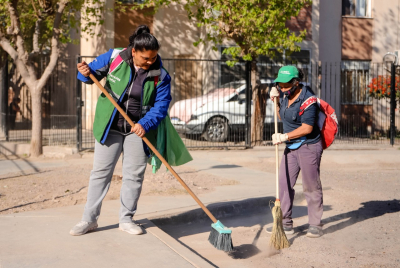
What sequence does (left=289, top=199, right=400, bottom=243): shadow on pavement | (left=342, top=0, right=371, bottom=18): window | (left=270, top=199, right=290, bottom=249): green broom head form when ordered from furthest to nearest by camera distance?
(left=342, top=0, right=371, bottom=18): window
(left=289, top=199, right=400, bottom=243): shadow on pavement
(left=270, top=199, right=290, bottom=249): green broom head

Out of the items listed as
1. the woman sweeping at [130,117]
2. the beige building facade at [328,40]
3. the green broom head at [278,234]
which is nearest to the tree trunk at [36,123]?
the beige building facade at [328,40]

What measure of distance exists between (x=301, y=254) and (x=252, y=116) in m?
9.65

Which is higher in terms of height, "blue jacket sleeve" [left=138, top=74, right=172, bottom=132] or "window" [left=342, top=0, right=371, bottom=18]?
"window" [left=342, top=0, right=371, bottom=18]

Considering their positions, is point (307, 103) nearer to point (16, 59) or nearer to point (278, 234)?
point (278, 234)

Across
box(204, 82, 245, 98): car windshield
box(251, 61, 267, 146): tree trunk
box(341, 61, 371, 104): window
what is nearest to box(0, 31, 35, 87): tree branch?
box(204, 82, 245, 98): car windshield

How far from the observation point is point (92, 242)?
15.6ft

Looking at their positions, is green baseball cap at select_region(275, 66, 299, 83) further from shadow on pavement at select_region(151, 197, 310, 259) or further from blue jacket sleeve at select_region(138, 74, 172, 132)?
shadow on pavement at select_region(151, 197, 310, 259)

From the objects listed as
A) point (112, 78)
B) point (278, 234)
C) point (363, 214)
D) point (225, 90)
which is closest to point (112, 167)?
point (112, 78)

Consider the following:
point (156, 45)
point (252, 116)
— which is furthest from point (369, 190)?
point (252, 116)

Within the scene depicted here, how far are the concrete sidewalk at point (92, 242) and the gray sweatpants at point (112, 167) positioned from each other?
11.0 inches

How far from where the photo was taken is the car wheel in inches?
577

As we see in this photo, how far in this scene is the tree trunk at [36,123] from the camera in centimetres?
1203

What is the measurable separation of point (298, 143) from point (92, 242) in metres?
2.40

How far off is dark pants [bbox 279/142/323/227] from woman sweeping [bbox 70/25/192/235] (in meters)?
1.47
